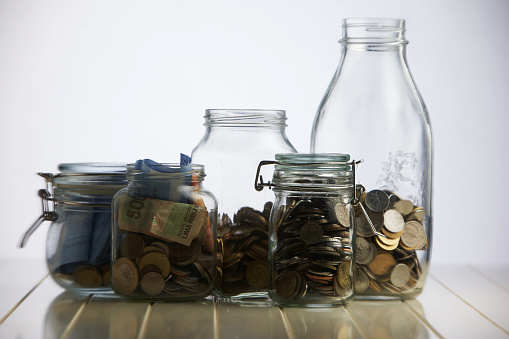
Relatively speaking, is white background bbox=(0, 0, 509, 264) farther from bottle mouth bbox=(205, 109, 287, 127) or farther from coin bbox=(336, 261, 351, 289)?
coin bbox=(336, 261, 351, 289)

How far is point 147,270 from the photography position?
100 centimetres

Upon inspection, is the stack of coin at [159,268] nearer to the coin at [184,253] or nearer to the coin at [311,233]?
the coin at [184,253]

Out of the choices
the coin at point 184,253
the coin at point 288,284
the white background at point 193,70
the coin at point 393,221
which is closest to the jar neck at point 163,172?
the coin at point 184,253

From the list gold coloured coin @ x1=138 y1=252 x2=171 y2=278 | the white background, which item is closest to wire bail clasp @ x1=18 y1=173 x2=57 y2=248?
gold coloured coin @ x1=138 y1=252 x2=171 y2=278

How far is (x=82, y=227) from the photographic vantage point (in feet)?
3.59

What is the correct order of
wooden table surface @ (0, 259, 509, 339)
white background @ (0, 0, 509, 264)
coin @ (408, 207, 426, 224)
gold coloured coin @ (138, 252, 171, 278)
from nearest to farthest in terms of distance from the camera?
wooden table surface @ (0, 259, 509, 339) → gold coloured coin @ (138, 252, 171, 278) → coin @ (408, 207, 426, 224) → white background @ (0, 0, 509, 264)

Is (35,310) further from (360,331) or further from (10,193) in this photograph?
(10,193)

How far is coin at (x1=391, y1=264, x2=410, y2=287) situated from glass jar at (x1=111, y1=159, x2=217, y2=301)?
0.28 m

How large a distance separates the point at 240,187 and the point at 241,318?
222 mm

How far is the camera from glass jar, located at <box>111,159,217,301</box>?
A: 3.28 feet

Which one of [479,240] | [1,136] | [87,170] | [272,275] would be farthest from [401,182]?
[1,136]

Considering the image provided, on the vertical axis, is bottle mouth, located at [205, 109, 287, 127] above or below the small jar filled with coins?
above

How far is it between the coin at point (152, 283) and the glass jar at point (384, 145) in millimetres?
310

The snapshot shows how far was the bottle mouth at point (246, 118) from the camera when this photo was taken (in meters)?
1.10
